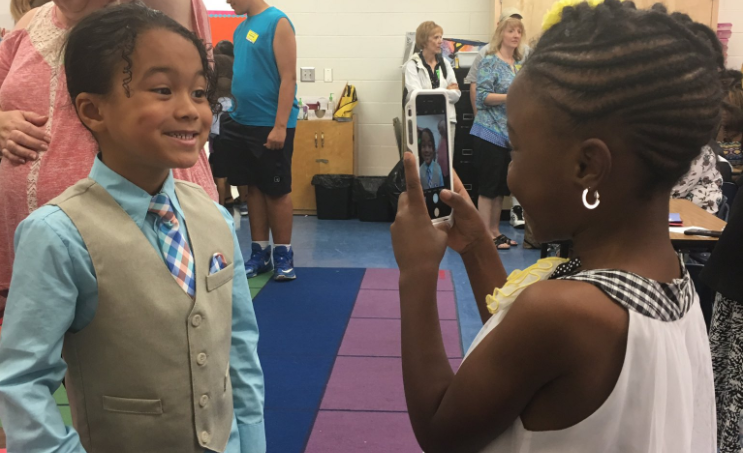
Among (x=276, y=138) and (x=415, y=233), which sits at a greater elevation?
(x=415, y=233)

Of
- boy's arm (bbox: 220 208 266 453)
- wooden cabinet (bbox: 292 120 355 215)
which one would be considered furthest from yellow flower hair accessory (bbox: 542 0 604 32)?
wooden cabinet (bbox: 292 120 355 215)

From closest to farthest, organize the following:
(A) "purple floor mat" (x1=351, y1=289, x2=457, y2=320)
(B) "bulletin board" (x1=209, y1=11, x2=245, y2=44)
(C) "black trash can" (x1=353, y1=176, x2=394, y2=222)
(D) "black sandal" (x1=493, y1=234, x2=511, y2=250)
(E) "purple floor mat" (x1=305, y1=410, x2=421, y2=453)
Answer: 1. (E) "purple floor mat" (x1=305, y1=410, x2=421, y2=453)
2. (A) "purple floor mat" (x1=351, y1=289, x2=457, y2=320)
3. (D) "black sandal" (x1=493, y1=234, x2=511, y2=250)
4. (C) "black trash can" (x1=353, y1=176, x2=394, y2=222)
5. (B) "bulletin board" (x1=209, y1=11, x2=245, y2=44)

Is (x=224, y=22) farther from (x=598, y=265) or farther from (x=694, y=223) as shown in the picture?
(x=598, y=265)

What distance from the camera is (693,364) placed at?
0.82 meters

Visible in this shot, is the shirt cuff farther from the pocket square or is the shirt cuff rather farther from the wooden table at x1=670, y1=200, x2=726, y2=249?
the wooden table at x1=670, y1=200, x2=726, y2=249

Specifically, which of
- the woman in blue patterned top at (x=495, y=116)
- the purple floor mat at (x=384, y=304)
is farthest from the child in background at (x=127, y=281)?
the woman in blue patterned top at (x=495, y=116)

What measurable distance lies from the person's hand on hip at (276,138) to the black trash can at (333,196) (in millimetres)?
2242

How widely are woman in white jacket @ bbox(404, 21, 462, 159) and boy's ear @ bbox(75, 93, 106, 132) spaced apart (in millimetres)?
4334

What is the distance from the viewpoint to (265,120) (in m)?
3.90

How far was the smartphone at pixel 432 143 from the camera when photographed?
119cm

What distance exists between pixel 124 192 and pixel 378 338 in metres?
2.29

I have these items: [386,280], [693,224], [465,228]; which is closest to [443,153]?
[465,228]

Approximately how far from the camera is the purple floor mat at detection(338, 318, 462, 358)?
301 cm

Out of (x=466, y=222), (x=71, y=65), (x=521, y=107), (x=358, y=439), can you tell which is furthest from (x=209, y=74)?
(x=358, y=439)
